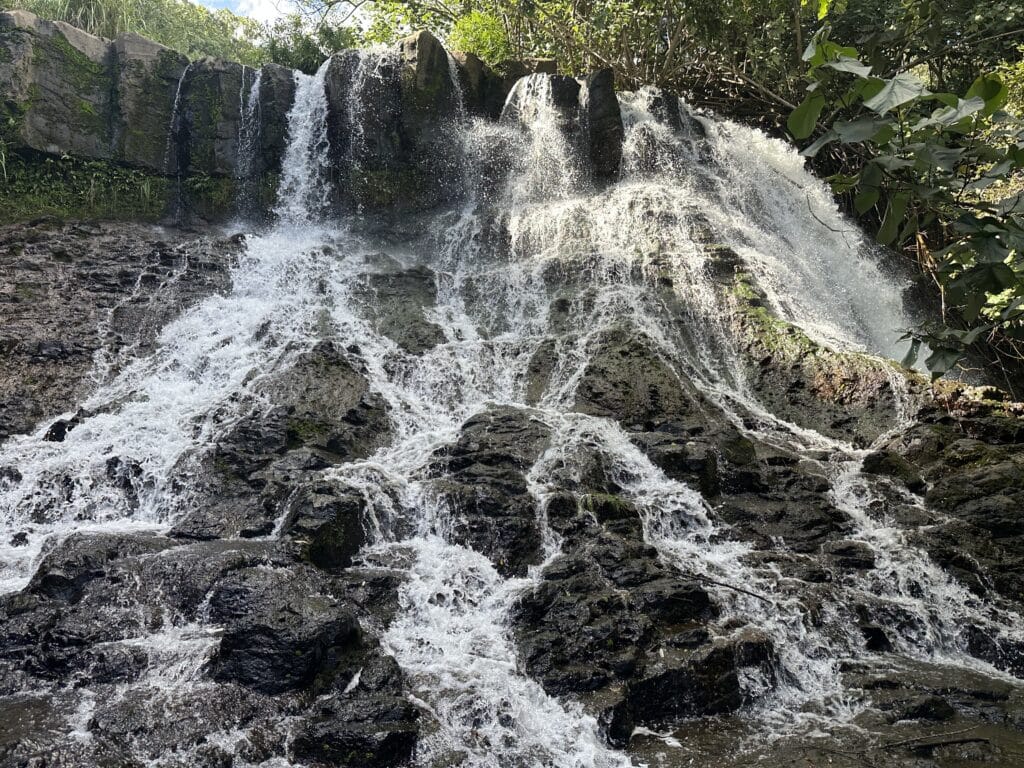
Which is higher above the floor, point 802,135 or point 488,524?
point 802,135

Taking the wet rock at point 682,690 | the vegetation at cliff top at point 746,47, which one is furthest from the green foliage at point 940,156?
the wet rock at point 682,690

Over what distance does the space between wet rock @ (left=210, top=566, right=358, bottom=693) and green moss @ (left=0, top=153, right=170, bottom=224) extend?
10519 mm

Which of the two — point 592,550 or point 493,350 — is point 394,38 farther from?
point 592,550

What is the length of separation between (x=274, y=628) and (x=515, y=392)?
5.57 m

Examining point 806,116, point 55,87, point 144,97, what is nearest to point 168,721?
point 806,116

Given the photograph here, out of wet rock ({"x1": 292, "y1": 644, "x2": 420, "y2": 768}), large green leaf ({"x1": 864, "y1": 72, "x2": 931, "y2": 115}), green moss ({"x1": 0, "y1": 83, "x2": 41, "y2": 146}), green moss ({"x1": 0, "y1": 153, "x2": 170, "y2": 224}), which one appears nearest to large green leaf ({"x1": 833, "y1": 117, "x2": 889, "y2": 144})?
large green leaf ({"x1": 864, "y1": 72, "x2": 931, "y2": 115})

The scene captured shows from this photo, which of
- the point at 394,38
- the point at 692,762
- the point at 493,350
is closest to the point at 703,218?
the point at 493,350

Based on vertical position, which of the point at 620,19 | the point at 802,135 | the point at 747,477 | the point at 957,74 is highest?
the point at 620,19

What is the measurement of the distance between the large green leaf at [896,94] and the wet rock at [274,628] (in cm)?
476

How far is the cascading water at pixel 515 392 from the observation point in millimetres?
5516

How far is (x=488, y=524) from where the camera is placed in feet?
23.2

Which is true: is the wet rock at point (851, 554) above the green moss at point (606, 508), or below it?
below

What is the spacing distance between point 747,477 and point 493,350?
4334 millimetres

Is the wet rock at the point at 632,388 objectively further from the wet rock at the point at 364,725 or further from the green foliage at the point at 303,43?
the green foliage at the point at 303,43
